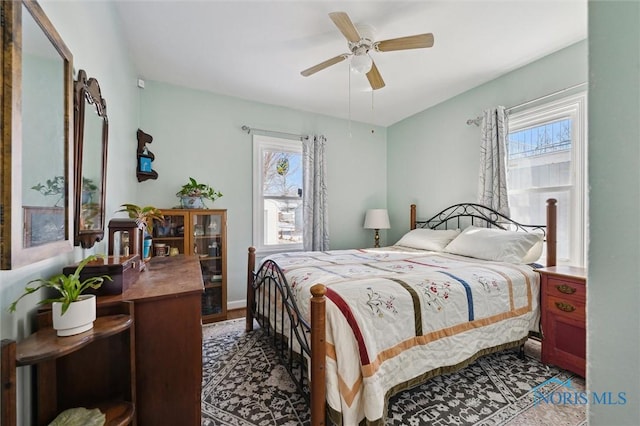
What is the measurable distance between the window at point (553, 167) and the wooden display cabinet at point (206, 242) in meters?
3.29

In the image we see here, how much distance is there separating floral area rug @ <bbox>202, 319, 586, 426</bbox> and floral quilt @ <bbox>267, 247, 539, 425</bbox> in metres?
0.23

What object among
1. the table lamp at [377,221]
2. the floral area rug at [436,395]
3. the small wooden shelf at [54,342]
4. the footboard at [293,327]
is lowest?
the floral area rug at [436,395]

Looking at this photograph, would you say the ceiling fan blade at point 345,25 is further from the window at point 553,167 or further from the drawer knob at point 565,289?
the drawer knob at point 565,289

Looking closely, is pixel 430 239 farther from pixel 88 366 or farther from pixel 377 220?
pixel 88 366

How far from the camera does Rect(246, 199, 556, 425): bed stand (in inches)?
51.6

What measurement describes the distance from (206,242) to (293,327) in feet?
6.39

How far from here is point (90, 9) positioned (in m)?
1.41

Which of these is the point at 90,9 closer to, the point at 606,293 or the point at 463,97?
the point at 606,293

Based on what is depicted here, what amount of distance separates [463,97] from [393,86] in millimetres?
928

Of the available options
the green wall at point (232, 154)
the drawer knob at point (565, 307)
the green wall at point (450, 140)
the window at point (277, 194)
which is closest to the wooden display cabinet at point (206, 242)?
the green wall at point (232, 154)

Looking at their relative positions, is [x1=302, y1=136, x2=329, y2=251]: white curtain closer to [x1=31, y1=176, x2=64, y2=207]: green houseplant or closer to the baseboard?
the baseboard

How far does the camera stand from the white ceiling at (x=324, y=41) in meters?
1.97

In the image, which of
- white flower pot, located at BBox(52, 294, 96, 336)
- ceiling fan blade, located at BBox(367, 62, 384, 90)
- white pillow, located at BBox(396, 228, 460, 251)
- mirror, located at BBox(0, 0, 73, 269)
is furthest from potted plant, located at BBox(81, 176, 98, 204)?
white pillow, located at BBox(396, 228, 460, 251)

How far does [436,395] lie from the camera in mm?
1745
